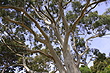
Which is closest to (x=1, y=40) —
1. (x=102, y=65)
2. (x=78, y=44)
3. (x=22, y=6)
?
(x=22, y=6)

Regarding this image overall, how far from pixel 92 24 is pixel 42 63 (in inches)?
275

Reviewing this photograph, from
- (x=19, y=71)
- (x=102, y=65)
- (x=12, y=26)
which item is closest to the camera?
(x=12, y=26)

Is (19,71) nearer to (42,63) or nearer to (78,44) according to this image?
(42,63)

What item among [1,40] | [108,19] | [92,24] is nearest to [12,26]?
[1,40]

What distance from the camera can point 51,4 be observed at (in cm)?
959

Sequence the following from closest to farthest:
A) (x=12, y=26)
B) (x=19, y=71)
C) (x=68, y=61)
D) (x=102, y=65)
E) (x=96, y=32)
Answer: (x=68, y=61), (x=12, y=26), (x=96, y=32), (x=19, y=71), (x=102, y=65)

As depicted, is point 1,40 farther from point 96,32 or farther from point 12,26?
point 96,32

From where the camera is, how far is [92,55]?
10.7 meters

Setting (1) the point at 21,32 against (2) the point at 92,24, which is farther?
(2) the point at 92,24

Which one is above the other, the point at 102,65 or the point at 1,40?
the point at 1,40

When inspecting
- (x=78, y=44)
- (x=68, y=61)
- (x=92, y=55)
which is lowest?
(x=68, y=61)

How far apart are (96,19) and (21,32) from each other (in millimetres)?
6529

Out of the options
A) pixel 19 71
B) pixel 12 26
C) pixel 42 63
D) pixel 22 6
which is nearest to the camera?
pixel 22 6

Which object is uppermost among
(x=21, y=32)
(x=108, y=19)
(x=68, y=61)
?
(x=21, y=32)
